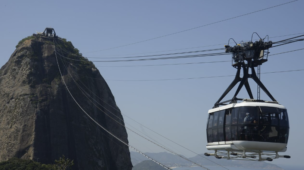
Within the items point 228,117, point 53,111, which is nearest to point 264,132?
point 228,117

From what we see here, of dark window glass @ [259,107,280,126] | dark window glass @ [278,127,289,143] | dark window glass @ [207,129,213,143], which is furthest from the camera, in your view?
dark window glass @ [207,129,213,143]

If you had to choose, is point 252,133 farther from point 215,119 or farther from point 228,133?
point 215,119

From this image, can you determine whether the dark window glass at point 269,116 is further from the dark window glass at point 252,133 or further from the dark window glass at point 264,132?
the dark window glass at point 252,133

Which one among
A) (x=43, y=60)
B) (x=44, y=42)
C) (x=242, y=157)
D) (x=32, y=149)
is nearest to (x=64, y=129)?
(x=32, y=149)

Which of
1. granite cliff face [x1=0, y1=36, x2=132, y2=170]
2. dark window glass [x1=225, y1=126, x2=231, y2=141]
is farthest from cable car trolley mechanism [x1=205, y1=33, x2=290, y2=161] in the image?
granite cliff face [x1=0, y1=36, x2=132, y2=170]

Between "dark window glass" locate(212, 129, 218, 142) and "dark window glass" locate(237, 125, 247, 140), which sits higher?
"dark window glass" locate(237, 125, 247, 140)

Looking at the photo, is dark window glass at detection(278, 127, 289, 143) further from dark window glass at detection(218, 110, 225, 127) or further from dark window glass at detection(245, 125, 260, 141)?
dark window glass at detection(218, 110, 225, 127)
